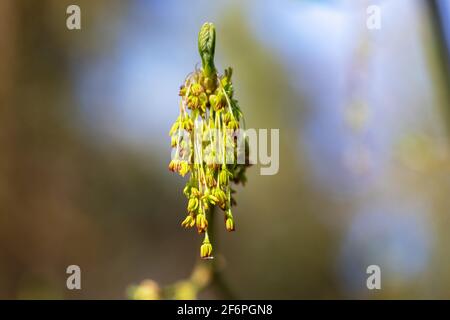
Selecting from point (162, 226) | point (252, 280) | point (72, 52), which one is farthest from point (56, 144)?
point (252, 280)

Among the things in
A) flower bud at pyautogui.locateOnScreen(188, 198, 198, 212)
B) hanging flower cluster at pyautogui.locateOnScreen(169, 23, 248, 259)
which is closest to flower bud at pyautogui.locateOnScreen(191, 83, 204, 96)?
hanging flower cluster at pyautogui.locateOnScreen(169, 23, 248, 259)

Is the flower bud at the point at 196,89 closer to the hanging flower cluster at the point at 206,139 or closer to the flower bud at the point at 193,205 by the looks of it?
the hanging flower cluster at the point at 206,139

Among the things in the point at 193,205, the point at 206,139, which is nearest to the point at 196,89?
the point at 206,139

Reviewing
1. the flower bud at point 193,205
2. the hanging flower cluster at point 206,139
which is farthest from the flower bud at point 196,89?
the flower bud at point 193,205

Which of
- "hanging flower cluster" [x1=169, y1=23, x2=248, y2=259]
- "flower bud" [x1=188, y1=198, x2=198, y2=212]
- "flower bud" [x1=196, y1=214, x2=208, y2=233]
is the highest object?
"hanging flower cluster" [x1=169, y1=23, x2=248, y2=259]

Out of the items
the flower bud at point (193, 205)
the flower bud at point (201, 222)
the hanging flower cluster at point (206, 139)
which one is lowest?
the flower bud at point (201, 222)

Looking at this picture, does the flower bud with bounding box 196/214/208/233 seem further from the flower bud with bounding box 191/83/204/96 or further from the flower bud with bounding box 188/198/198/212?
the flower bud with bounding box 191/83/204/96

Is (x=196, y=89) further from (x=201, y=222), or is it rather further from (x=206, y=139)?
(x=201, y=222)

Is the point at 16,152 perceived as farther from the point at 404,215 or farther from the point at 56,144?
the point at 404,215
